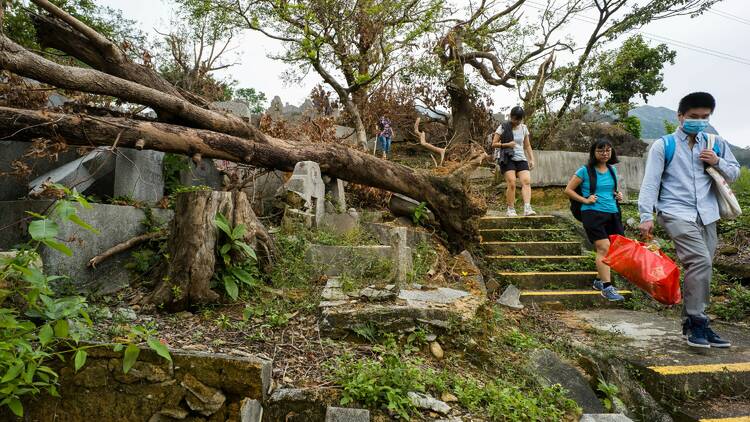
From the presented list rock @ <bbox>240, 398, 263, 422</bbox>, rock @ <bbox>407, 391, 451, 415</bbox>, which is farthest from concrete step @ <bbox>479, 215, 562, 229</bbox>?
rock @ <bbox>240, 398, 263, 422</bbox>

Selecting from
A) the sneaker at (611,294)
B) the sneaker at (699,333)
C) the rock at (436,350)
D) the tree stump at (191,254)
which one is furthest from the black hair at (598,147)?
the tree stump at (191,254)

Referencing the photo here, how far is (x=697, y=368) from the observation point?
3201mm

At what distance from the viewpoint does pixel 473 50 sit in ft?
48.6

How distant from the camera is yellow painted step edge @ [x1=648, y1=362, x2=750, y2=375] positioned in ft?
10.4

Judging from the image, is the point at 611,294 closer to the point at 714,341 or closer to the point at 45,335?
the point at 714,341

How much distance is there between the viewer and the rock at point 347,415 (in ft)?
7.04

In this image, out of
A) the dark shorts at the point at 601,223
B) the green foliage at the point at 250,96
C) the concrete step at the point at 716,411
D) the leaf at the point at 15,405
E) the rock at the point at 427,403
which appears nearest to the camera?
the leaf at the point at 15,405

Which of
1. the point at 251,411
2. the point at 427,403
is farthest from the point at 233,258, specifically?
the point at 427,403

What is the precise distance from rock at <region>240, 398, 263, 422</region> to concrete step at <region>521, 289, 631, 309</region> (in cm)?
382

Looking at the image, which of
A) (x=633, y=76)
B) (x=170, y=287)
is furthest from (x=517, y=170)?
(x=633, y=76)

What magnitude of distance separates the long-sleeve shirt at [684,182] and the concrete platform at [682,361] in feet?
3.59

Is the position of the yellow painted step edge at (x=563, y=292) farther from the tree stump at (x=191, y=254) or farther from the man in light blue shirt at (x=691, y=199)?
the tree stump at (x=191, y=254)

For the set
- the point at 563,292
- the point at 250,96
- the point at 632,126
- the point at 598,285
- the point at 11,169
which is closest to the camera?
the point at 11,169

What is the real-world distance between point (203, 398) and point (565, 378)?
8.16 feet
